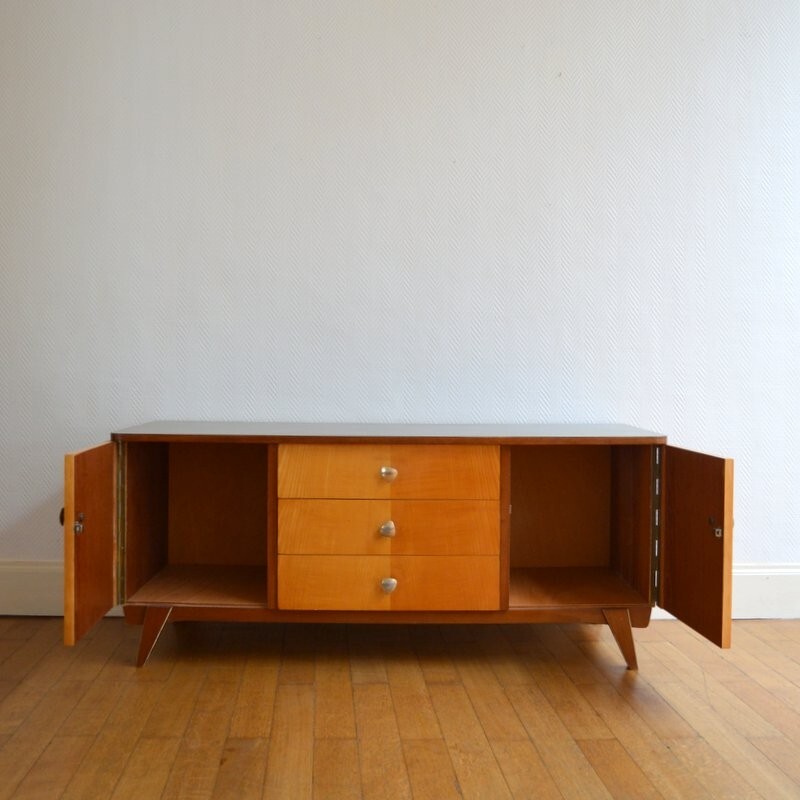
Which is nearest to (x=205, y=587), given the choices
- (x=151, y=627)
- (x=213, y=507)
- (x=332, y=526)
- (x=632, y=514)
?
(x=151, y=627)

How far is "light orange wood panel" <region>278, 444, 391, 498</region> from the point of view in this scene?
213 centimetres

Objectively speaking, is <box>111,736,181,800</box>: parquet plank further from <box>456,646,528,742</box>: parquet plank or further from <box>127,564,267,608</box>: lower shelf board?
<box>456,646,528,742</box>: parquet plank

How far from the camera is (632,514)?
2355 mm

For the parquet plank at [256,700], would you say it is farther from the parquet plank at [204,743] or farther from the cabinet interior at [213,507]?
the cabinet interior at [213,507]

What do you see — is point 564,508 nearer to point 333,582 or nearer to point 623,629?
point 623,629

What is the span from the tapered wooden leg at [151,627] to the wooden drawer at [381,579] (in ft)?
0.91

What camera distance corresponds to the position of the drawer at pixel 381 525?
2.14 meters

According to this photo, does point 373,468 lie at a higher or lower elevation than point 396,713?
higher

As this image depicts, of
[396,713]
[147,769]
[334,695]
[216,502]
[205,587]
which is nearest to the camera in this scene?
[147,769]

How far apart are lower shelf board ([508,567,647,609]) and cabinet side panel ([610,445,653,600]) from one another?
0.04 metres

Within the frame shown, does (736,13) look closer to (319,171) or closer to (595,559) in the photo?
(319,171)

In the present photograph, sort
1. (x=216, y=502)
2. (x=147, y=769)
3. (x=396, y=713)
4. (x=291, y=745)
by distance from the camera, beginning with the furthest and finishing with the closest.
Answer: (x=216, y=502) → (x=396, y=713) → (x=291, y=745) → (x=147, y=769)

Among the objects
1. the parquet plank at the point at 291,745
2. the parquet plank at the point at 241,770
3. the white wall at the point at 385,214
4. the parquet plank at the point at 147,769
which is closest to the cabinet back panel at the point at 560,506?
the white wall at the point at 385,214

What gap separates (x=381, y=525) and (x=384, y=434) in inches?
8.4
